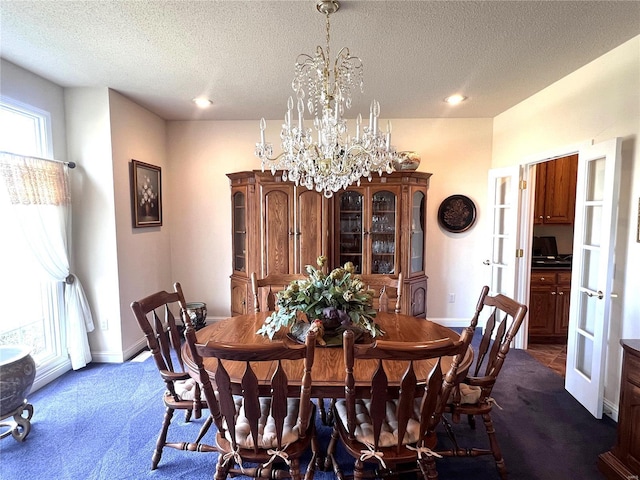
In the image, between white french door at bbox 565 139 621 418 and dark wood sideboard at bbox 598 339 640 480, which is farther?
white french door at bbox 565 139 621 418

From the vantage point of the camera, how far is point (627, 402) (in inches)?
67.9

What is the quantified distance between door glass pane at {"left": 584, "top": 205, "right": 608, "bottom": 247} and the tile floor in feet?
4.34

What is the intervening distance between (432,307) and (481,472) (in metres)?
2.47

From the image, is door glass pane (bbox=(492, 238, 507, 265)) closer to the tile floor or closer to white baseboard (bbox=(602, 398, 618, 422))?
the tile floor

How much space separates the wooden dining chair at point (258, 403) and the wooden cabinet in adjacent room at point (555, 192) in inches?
146

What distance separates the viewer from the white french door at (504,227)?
3.44 meters

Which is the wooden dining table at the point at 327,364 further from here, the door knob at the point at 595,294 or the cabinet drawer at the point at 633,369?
the door knob at the point at 595,294

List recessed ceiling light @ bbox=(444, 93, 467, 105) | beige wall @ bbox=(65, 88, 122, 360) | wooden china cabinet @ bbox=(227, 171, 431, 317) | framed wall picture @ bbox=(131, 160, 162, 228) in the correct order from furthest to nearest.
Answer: wooden china cabinet @ bbox=(227, 171, 431, 317)
framed wall picture @ bbox=(131, 160, 162, 228)
recessed ceiling light @ bbox=(444, 93, 467, 105)
beige wall @ bbox=(65, 88, 122, 360)

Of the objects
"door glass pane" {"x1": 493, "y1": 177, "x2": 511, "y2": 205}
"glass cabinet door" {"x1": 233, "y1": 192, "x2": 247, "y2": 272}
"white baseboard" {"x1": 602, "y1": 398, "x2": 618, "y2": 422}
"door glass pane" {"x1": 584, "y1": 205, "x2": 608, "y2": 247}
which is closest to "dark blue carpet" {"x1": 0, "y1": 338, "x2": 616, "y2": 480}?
"white baseboard" {"x1": 602, "y1": 398, "x2": 618, "y2": 422}

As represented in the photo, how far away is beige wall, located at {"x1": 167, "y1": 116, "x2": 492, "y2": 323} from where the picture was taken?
4.02m

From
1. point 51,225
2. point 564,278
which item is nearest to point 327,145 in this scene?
point 51,225

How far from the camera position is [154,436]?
215 centimetres

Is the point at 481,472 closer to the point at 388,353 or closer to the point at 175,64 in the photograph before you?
the point at 388,353

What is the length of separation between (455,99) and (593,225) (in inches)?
67.3
